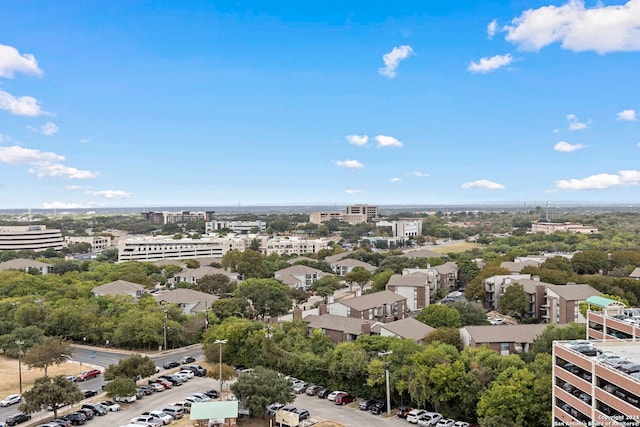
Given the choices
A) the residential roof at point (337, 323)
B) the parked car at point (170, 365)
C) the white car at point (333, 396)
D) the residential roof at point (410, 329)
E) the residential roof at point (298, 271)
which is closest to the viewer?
the white car at point (333, 396)

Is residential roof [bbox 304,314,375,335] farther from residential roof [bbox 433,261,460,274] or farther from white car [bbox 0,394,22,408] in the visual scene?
residential roof [bbox 433,261,460,274]

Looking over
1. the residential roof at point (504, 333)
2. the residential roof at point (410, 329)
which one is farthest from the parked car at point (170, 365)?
the residential roof at point (504, 333)

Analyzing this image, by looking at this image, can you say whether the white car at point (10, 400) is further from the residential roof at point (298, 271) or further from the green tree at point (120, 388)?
the residential roof at point (298, 271)

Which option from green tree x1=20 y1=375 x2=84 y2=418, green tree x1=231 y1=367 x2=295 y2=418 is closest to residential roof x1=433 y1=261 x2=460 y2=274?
green tree x1=231 y1=367 x2=295 y2=418

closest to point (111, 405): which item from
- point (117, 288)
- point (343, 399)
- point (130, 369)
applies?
point (130, 369)

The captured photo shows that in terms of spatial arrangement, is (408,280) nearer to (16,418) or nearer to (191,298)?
(191,298)

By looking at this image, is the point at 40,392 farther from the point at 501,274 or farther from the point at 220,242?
the point at 220,242
